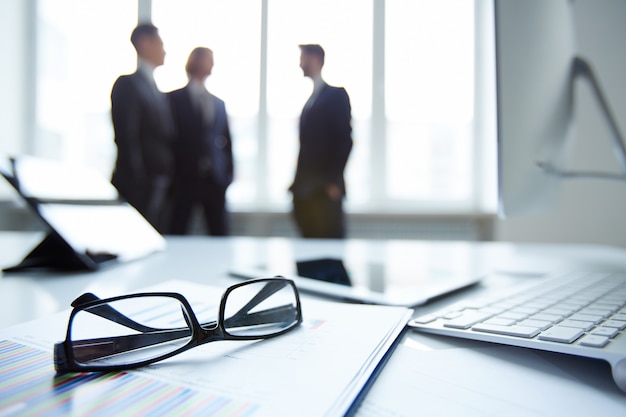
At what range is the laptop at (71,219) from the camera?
62 centimetres

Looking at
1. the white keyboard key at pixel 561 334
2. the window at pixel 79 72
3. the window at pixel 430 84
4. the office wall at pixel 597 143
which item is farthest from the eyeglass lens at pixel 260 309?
the window at pixel 79 72

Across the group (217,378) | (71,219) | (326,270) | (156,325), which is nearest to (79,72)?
(71,219)

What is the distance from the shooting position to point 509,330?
326mm

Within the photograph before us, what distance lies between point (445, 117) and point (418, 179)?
0.53 m

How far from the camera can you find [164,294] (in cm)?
30

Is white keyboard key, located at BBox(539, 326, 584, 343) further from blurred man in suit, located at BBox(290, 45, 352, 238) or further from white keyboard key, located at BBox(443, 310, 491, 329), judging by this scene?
blurred man in suit, located at BBox(290, 45, 352, 238)

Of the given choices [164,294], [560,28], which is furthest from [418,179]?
[164,294]

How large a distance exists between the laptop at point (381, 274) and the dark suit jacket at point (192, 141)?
181 centimetres

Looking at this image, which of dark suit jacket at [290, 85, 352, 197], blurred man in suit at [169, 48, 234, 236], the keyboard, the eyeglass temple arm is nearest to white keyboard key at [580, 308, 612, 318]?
the keyboard

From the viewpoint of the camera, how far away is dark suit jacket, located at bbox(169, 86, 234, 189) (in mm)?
2559

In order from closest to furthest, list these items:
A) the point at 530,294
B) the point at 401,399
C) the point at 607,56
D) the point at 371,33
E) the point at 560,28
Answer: the point at 401,399 < the point at 530,294 < the point at 560,28 < the point at 607,56 < the point at 371,33

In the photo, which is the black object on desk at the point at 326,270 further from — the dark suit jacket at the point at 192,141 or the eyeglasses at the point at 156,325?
the dark suit jacket at the point at 192,141

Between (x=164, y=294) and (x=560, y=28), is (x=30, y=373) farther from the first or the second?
(x=560, y=28)

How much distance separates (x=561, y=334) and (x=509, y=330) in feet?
0.12
